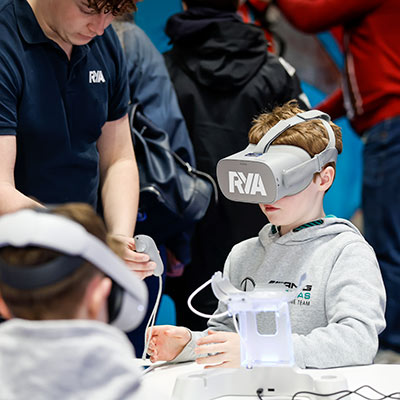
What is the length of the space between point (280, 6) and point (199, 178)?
1172 millimetres

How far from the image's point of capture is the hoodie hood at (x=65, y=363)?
98 centimetres

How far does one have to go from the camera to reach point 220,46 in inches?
111

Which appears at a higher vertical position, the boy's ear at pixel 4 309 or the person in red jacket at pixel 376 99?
the boy's ear at pixel 4 309

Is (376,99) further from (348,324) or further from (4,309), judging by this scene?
(4,309)

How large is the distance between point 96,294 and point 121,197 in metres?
1.10

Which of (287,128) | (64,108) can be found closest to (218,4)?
(64,108)

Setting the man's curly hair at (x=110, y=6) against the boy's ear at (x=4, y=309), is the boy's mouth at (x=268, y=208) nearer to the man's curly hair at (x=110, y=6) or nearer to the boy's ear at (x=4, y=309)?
the man's curly hair at (x=110, y=6)

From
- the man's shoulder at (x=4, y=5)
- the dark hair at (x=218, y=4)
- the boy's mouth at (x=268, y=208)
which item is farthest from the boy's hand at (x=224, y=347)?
the dark hair at (x=218, y=4)

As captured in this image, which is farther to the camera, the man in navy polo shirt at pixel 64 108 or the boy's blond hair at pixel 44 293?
the man in navy polo shirt at pixel 64 108

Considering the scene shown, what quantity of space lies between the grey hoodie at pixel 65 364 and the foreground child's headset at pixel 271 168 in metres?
0.75

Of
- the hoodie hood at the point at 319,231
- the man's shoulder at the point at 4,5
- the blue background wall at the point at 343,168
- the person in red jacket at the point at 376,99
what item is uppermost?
the man's shoulder at the point at 4,5

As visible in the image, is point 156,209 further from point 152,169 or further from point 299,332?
point 299,332

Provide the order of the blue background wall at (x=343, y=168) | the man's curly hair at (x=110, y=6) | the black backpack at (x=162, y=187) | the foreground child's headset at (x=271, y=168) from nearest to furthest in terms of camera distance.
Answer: the foreground child's headset at (x=271, y=168)
the man's curly hair at (x=110, y=6)
the black backpack at (x=162, y=187)
the blue background wall at (x=343, y=168)

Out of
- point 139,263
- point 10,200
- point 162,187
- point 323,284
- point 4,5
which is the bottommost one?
point 162,187
